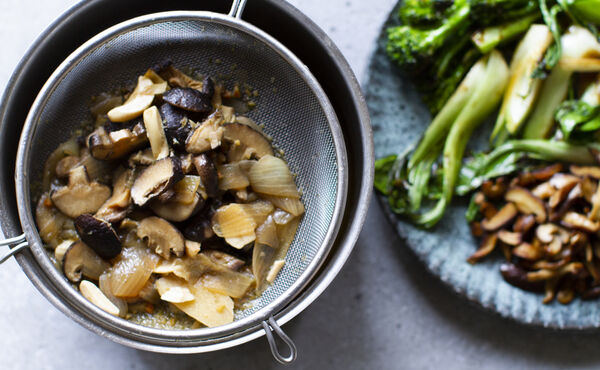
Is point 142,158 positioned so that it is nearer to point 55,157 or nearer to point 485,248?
point 55,157

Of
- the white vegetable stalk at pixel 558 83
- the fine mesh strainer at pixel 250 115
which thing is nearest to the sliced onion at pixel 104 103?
the fine mesh strainer at pixel 250 115

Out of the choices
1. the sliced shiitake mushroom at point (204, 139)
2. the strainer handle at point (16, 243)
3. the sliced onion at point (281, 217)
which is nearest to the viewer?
the strainer handle at point (16, 243)

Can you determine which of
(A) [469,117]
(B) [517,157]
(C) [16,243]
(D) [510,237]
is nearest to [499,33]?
(A) [469,117]

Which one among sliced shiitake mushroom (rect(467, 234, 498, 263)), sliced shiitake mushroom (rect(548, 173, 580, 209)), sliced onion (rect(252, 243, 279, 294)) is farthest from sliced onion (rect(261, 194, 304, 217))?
sliced shiitake mushroom (rect(548, 173, 580, 209))

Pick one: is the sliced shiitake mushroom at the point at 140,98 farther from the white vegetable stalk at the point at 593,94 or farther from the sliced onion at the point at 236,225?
the white vegetable stalk at the point at 593,94

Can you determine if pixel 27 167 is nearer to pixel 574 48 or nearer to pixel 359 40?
pixel 359 40

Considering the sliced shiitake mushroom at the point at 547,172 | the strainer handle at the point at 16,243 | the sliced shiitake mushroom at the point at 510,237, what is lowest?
the sliced shiitake mushroom at the point at 510,237

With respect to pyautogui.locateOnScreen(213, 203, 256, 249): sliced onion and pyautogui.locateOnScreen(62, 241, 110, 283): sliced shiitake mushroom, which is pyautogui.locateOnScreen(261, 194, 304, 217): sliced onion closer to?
pyautogui.locateOnScreen(213, 203, 256, 249): sliced onion
